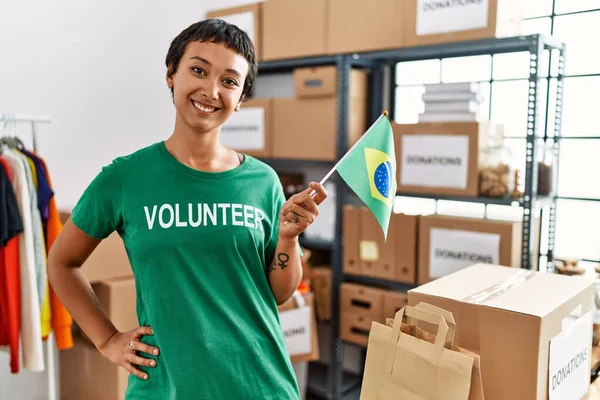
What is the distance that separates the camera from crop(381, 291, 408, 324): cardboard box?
2707 mm

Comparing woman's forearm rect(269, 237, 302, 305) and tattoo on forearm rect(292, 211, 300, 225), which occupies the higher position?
tattoo on forearm rect(292, 211, 300, 225)

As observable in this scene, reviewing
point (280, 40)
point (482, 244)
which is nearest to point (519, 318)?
point (482, 244)

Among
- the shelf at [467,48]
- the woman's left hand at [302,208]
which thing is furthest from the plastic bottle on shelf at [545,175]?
the woman's left hand at [302,208]

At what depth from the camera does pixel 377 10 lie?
2654mm

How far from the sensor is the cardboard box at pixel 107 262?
2490 mm

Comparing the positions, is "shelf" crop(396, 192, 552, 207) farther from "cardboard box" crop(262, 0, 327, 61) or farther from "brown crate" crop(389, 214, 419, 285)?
"cardboard box" crop(262, 0, 327, 61)

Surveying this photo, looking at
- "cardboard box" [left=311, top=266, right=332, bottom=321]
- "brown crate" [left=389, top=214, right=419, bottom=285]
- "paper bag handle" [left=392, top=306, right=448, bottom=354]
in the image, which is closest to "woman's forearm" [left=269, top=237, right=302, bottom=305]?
"paper bag handle" [left=392, top=306, right=448, bottom=354]

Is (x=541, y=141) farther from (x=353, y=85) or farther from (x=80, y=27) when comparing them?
(x=80, y=27)

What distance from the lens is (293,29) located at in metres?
3.02

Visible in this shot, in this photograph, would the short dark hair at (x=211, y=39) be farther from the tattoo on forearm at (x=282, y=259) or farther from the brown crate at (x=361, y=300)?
the brown crate at (x=361, y=300)

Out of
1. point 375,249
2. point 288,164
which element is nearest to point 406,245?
point 375,249

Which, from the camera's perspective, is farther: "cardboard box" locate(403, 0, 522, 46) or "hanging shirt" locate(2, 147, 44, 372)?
"cardboard box" locate(403, 0, 522, 46)

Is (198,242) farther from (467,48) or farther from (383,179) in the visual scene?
(467,48)

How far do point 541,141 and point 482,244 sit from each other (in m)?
0.69
